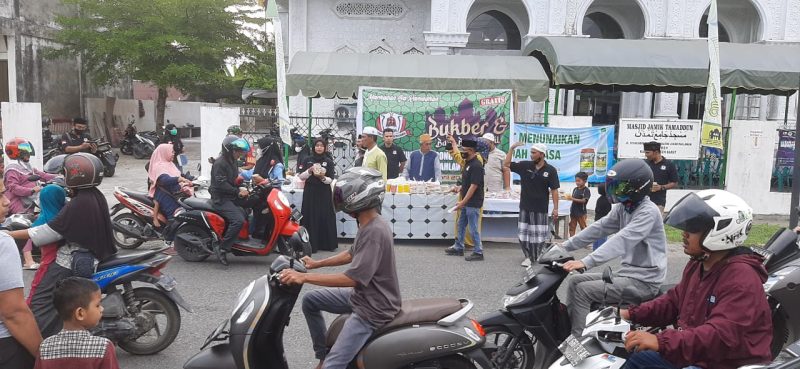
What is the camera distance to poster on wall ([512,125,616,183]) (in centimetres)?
1255

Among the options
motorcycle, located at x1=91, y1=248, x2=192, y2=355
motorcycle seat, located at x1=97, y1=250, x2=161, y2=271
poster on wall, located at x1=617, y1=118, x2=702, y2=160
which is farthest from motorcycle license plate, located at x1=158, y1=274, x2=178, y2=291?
poster on wall, located at x1=617, y1=118, x2=702, y2=160

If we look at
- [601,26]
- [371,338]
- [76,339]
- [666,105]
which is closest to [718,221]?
[371,338]

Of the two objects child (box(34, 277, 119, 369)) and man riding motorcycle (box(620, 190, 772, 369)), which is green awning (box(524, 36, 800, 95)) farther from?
child (box(34, 277, 119, 369))

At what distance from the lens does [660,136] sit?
42.7ft

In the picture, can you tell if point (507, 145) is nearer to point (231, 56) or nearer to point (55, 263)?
point (55, 263)

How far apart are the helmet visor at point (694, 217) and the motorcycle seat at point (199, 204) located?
6.17 m

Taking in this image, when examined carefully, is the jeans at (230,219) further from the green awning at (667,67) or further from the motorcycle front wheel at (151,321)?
the green awning at (667,67)

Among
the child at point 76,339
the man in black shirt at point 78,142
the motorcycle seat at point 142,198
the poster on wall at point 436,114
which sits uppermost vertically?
the poster on wall at point 436,114

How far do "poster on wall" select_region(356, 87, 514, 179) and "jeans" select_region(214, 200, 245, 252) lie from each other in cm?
495

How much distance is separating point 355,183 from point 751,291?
2103mm

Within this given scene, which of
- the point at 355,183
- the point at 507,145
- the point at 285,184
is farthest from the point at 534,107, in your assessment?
the point at 355,183

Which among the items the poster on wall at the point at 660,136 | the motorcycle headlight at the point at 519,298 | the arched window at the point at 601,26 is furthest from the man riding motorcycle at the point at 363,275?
the arched window at the point at 601,26

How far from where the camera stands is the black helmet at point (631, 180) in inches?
178

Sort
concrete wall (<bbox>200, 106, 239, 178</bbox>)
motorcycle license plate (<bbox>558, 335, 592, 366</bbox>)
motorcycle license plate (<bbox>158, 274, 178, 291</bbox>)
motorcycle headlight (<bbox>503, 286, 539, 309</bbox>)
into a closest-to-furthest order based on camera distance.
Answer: motorcycle license plate (<bbox>558, 335, 592, 366</bbox>) → motorcycle headlight (<bbox>503, 286, 539, 309</bbox>) → motorcycle license plate (<bbox>158, 274, 178, 291</bbox>) → concrete wall (<bbox>200, 106, 239, 178</bbox>)
